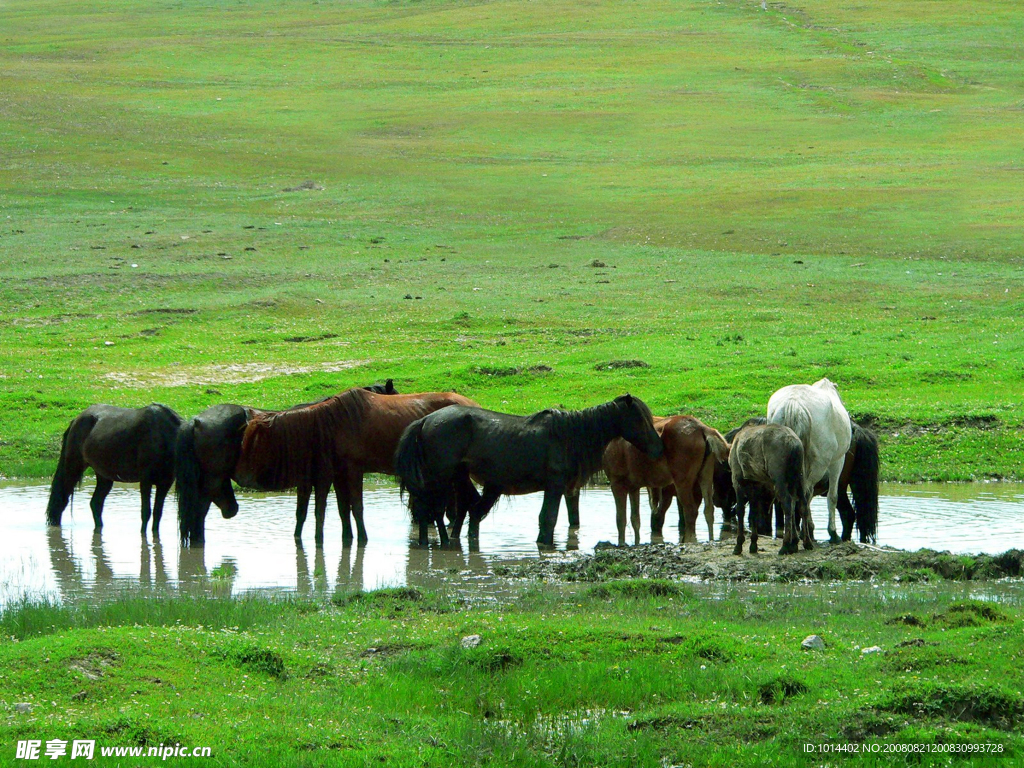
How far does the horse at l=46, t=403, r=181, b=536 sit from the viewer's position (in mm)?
15633

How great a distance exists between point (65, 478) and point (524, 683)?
9675 mm

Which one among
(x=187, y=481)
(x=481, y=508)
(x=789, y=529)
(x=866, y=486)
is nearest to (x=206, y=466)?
(x=187, y=481)

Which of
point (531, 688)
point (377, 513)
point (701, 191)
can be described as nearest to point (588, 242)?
point (701, 191)

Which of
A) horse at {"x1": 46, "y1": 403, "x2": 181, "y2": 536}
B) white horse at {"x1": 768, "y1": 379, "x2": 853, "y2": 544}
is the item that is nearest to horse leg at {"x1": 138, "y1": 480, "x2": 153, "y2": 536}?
horse at {"x1": 46, "y1": 403, "x2": 181, "y2": 536}

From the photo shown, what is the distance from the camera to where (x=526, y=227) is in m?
A: 48.2

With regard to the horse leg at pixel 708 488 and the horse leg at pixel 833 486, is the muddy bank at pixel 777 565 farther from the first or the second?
the horse leg at pixel 708 488

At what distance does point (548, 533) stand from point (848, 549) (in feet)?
11.2

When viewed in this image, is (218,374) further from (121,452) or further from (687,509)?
(687,509)

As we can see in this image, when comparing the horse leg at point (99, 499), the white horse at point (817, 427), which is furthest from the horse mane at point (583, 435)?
the horse leg at point (99, 499)

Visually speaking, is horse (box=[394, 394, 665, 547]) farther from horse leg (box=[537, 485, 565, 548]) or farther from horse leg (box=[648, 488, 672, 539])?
horse leg (box=[648, 488, 672, 539])

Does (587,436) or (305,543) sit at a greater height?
(587,436)

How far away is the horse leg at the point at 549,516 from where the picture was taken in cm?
1470

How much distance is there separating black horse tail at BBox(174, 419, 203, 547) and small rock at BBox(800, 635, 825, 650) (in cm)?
823

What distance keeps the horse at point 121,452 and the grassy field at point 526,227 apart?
403cm
